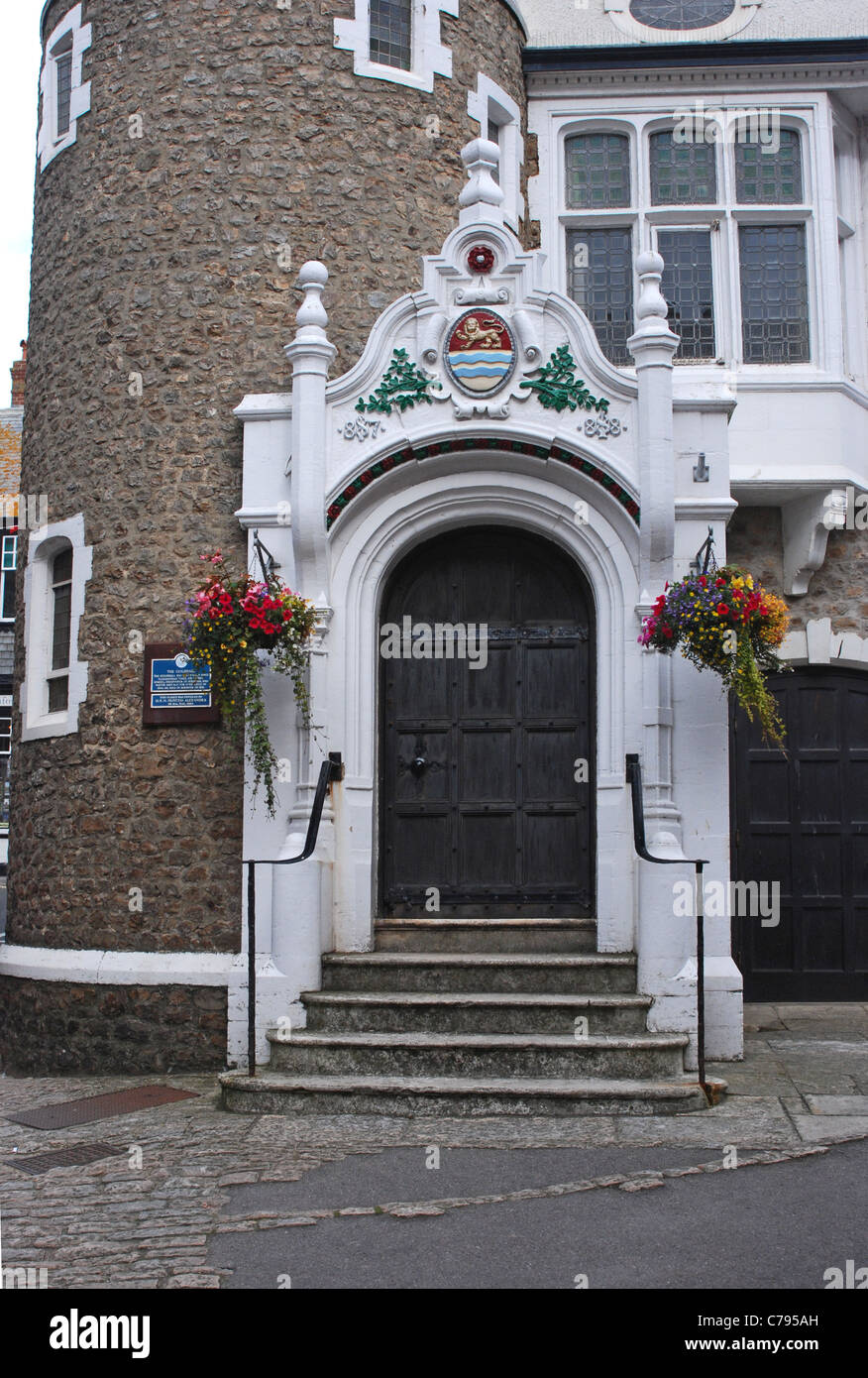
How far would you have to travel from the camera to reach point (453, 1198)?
5.35m

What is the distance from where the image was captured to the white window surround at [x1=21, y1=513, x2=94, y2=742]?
9.16 meters

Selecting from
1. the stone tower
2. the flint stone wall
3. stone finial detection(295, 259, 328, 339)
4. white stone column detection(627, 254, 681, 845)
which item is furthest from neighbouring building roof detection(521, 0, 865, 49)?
the flint stone wall

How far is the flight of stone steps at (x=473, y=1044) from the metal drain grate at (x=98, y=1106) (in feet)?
2.27

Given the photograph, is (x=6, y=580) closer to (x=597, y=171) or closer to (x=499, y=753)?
(x=597, y=171)

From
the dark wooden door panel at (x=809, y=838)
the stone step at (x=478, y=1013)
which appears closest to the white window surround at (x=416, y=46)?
the dark wooden door panel at (x=809, y=838)

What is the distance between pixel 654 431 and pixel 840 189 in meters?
4.43

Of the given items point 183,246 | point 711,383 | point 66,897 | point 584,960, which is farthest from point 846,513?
point 66,897

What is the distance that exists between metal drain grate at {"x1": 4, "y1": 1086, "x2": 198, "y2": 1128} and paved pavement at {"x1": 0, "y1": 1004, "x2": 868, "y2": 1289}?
0.17m

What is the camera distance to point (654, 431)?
797cm

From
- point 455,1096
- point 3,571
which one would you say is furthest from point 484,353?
point 3,571

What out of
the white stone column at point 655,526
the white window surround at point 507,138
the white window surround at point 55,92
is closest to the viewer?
the white stone column at point 655,526

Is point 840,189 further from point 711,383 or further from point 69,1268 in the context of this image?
point 69,1268

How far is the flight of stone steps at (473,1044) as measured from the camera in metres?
6.64

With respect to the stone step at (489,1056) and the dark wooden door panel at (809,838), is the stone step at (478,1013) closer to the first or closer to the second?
the stone step at (489,1056)
